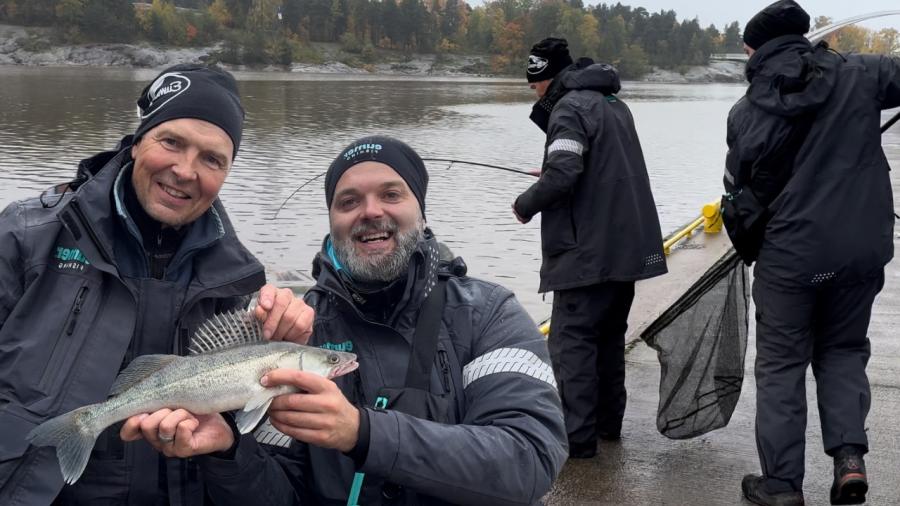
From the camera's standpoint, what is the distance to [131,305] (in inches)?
113

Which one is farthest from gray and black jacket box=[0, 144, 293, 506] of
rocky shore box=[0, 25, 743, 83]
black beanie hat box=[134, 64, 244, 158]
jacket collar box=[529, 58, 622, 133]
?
rocky shore box=[0, 25, 743, 83]

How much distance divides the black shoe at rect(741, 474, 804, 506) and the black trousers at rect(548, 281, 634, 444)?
90 centimetres

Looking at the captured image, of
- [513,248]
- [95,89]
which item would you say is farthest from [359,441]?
[95,89]

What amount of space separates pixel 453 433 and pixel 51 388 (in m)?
1.21

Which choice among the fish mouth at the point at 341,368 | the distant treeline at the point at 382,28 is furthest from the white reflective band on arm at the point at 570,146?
the distant treeline at the point at 382,28

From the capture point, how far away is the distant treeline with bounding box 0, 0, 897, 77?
108 m

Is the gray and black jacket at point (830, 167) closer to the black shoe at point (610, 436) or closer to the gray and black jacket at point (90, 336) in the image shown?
the black shoe at point (610, 436)

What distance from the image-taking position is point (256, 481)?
2.73 meters

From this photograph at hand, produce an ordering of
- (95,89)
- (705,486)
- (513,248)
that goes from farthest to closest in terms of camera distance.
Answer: (95,89)
(513,248)
(705,486)

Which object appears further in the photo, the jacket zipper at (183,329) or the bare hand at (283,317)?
the jacket zipper at (183,329)

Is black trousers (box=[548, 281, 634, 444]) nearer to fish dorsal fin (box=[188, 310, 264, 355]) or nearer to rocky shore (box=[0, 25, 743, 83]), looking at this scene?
fish dorsal fin (box=[188, 310, 264, 355])

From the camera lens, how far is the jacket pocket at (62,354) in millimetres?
2734

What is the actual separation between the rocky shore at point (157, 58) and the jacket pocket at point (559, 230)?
86929mm

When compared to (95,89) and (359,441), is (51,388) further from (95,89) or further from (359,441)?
(95,89)
